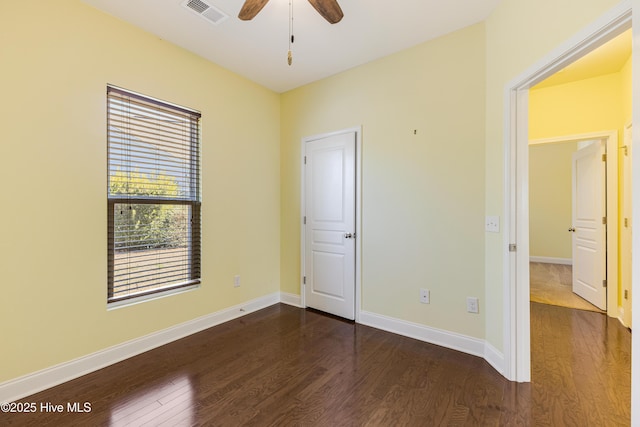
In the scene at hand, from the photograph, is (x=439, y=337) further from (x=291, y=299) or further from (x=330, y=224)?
(x=291, y=299)

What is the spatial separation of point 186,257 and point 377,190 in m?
2.10

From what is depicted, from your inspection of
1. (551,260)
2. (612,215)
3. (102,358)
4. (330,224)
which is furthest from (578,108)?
(102,358)

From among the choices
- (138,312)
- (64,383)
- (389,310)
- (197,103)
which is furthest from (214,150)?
(389,310)

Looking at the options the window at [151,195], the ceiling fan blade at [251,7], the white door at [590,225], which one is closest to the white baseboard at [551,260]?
the white door at [590,225]

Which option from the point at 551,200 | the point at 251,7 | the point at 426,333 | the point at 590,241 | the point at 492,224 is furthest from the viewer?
the point at 551,200

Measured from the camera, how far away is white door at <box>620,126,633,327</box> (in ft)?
9.76

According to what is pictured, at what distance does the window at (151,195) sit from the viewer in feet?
7.79

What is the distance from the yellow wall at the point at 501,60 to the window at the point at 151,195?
108 inches

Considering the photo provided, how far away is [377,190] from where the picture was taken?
9.89 feet

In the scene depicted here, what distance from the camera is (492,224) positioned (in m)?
2.28

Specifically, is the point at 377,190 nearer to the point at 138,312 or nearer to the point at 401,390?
the point at 401,390

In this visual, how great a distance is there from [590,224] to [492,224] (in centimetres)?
255

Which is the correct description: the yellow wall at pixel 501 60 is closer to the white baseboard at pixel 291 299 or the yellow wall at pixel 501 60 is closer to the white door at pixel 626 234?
the white door at pixel 626 234

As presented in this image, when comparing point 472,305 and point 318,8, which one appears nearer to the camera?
point 318,8
